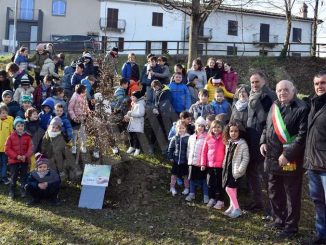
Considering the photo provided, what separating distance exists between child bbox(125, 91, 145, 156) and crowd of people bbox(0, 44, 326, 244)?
2 centimetres

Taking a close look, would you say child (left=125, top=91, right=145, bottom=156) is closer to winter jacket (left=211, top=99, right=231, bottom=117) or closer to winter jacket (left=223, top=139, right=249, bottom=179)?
winter jacket (left=211, top=99, right=231, bottom=117)

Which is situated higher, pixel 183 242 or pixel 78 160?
pixel 78 160

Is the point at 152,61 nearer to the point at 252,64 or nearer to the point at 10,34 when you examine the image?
the point at 252,64

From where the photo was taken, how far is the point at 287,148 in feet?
20.0

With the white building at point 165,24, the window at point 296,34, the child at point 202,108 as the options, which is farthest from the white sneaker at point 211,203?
the window at point 296,34

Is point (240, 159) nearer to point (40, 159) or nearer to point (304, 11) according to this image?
point (40, 159)

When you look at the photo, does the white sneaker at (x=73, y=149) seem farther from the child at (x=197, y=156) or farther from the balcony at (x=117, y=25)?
the balcony at (x=117, y=25)

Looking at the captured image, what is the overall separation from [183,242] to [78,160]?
143 inches

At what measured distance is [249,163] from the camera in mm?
7363

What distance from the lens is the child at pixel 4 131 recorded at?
8922 millimetres

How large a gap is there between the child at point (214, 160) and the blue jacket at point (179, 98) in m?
2.21

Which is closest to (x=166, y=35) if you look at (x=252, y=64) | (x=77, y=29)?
(x=77, y=29)

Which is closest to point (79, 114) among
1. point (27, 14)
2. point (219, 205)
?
point (219, 205)

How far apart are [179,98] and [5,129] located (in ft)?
11.9
